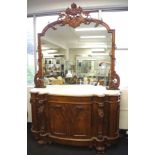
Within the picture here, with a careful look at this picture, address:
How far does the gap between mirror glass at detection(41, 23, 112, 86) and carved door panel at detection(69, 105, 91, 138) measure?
60cm

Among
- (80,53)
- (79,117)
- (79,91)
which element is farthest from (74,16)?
(79,117)

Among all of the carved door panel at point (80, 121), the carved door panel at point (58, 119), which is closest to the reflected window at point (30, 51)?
the carved door panel at point (58, 119)

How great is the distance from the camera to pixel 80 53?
2.98 metres

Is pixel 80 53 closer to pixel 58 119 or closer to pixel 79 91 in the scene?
pixel 79 91

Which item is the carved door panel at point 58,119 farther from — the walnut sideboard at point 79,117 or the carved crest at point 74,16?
the carved crest at point 74,16

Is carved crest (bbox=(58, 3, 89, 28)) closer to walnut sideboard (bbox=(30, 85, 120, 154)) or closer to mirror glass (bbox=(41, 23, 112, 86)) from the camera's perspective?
mirror glass (bbox=(41, 23, 112, 86))

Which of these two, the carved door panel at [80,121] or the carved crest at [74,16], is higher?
the carved crest at [74,16]

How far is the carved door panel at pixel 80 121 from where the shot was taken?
257 centimetres

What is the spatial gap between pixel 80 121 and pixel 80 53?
1.13 meters

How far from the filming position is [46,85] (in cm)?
319

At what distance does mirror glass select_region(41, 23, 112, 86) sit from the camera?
9.66 ft
